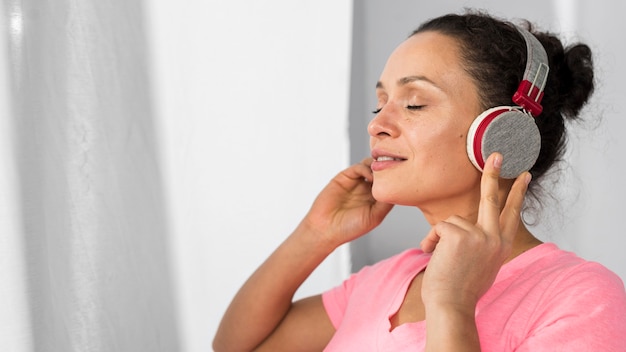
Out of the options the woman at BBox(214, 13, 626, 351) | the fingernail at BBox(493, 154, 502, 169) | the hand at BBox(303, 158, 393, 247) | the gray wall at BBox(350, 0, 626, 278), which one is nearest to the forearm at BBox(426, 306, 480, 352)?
the woman at BBox(214, 13, 626, 351)

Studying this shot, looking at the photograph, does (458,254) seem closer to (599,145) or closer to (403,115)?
(403,115)

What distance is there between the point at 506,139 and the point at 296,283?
53 centimetres

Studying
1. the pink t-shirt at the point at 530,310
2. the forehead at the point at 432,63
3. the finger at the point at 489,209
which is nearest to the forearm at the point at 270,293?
the pink t-shirt at the point at 530,310

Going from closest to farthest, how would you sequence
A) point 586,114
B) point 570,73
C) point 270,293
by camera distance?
point 570,73 → point 270,293 → point 586,114

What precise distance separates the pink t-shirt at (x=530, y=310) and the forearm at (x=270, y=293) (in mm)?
131

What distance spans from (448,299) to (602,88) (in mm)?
910

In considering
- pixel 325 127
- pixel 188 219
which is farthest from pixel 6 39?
pixel 325 127

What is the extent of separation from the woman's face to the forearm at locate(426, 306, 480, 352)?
0.26 meters

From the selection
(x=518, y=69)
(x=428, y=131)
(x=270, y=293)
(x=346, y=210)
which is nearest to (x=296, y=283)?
(x=270, y=293)

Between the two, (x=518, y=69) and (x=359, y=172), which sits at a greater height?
(x=518, y=69)

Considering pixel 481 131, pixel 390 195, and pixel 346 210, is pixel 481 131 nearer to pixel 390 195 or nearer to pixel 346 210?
pixel 390 195

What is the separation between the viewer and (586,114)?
5.59ft

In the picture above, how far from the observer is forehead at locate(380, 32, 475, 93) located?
1.21 metres

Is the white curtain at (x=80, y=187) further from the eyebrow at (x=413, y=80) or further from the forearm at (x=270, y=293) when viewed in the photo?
the eyebrow at (x=413, y=80)
